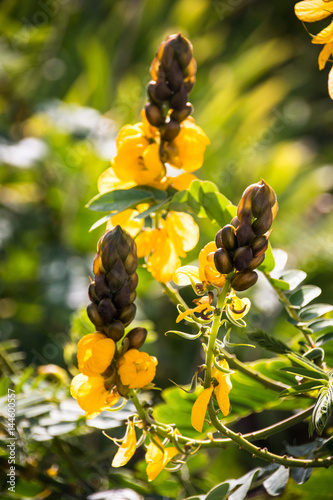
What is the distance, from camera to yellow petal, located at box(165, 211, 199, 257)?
1.40ft

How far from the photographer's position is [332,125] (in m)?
3.00

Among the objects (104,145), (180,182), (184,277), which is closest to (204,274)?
(184,277)

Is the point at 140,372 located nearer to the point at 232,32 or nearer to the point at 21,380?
the point at 21,380

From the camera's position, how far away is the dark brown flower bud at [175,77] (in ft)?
1.32

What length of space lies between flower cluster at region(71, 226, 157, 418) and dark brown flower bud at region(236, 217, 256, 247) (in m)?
0.07

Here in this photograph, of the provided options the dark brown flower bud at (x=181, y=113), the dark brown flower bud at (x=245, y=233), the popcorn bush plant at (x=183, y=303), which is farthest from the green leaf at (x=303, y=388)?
the dark brown flower bud at (x=181, y=113)

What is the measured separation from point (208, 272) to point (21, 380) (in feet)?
0.82

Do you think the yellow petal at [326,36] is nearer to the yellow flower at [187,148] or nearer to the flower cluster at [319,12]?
the flower cluster at [319,12]

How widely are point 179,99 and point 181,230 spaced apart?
10 centimetres

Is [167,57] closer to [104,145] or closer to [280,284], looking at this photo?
[280,284]

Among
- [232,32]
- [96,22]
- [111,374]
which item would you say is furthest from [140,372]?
[232,32]

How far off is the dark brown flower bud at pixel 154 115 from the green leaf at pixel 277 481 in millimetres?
262

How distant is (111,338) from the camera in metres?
0.34

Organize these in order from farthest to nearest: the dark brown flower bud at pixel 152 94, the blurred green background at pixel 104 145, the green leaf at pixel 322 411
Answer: the blurred green background at pixel 104 145 < the dark brown flower bud at pixel 152 94 < the green leaf at pixel 322 411
